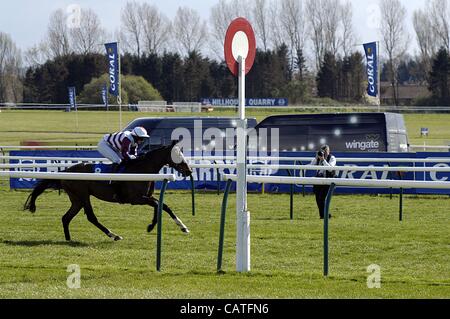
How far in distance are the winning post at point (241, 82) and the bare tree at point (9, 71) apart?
61.1 meters

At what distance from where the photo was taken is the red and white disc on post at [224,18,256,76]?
7.98 m

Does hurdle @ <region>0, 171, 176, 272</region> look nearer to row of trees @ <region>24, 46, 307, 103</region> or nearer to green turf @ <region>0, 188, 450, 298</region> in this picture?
green turf @ <region>0, 188, 450, 298</region>

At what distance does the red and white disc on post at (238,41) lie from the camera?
7984 millimetres

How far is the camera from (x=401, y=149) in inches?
901

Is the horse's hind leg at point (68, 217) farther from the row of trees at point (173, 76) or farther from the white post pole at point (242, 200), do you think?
the row of trees at point (173, 76)

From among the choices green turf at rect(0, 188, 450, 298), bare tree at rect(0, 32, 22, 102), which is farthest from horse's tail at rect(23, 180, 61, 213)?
bare tree at rect(0, 32, 22, 102)

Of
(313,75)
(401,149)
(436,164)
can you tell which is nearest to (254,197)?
(436,164)

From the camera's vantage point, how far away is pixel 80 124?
4762cm

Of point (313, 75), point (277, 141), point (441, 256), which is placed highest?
point (313, 75)

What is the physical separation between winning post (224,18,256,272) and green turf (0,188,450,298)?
11.6 inches

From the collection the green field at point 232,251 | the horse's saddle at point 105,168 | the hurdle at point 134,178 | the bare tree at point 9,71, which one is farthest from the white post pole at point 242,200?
the bare tree at point 9,71
